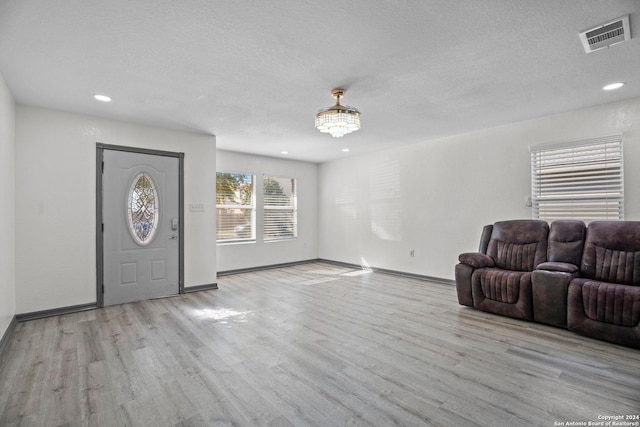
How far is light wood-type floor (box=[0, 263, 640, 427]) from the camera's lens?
1941 mm

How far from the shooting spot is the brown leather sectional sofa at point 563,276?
116 inches

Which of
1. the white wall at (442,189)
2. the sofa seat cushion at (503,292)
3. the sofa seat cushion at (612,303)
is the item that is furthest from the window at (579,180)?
the sofa seat cushion at (612,303)

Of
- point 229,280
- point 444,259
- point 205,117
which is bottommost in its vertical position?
point 229,280

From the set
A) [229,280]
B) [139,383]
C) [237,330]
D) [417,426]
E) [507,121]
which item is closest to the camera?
[417,426]

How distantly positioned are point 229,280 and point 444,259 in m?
Result: 3.98

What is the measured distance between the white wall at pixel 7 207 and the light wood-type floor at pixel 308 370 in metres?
0.36

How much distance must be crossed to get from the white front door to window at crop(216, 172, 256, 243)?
1.54m

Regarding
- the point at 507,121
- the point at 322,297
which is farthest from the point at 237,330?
the point at 507,121

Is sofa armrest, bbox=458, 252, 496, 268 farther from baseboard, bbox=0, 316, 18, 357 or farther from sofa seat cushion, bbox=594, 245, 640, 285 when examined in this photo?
baseboard, bbox=0, 316, 18, 357

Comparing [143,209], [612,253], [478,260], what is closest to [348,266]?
[478,260]

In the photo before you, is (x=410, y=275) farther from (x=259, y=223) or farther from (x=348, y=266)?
(x=259, y=223)

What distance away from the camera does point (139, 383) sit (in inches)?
90.6

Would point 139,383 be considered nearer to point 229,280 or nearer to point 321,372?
point 321,372

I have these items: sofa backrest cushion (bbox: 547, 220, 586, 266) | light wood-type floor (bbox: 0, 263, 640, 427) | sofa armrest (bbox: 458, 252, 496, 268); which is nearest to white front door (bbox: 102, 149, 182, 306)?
light wood-type floor (bbox: 0, 263, 640, 427)
